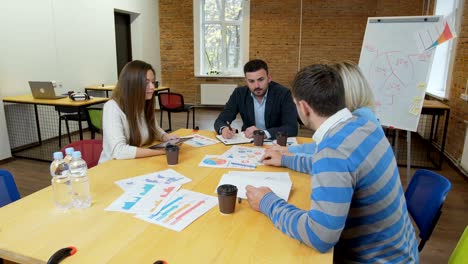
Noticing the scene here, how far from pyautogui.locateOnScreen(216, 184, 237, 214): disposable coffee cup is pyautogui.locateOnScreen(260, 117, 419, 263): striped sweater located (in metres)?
0.11

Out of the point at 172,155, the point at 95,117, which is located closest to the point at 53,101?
the point at 95,117

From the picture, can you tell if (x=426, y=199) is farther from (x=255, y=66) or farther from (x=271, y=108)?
(x=255, y=66)

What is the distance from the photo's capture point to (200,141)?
2.18 m

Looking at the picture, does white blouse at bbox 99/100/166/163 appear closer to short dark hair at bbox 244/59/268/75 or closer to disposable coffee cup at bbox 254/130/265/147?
disposable coffee cup at bbox 254/130/265/147

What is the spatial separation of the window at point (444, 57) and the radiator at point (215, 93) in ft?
14.0

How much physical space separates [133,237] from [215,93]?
7.14m

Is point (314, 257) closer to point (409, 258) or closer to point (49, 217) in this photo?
point (409, 258)

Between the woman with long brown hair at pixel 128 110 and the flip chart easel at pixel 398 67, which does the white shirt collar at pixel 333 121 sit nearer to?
the woman with long brown hair at pixel 128 110

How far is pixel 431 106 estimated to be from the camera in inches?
156

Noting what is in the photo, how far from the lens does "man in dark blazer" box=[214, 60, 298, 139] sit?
258 centimetres

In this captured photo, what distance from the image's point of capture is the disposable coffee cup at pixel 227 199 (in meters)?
1.17

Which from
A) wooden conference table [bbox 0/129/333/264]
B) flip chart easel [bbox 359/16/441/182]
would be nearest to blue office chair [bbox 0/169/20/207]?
wooden conference table [bbox 0/129/333/264]

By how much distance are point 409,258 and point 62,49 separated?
5.47 meters

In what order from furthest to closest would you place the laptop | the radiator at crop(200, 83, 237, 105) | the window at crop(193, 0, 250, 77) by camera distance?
1. the radiator at crop(200, 83, 237, 105)
2. the window at crop(193, 0, 250, 77)
3. the laptop
